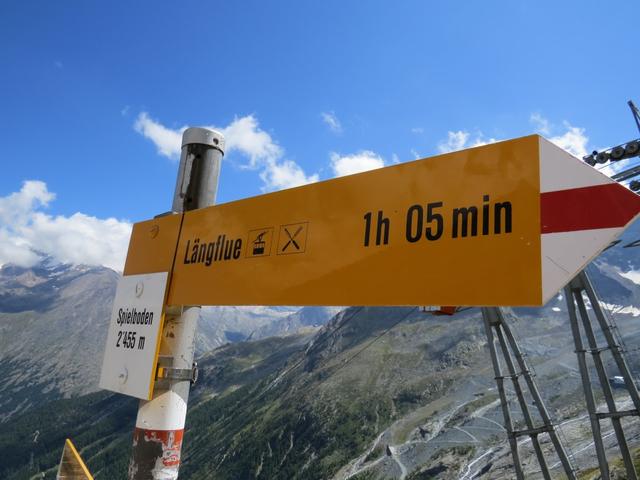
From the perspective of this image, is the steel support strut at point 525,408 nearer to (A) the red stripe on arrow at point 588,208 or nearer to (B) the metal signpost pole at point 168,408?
(B) the metal signpost pole at point 168,408

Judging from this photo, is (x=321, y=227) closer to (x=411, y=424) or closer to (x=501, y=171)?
(x=501, y=171)

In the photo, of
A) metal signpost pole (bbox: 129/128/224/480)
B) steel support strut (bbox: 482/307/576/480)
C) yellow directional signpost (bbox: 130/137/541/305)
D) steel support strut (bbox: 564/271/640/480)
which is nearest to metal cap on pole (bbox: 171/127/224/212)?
yellow directional signpost (bbox: 130/137/541/305)

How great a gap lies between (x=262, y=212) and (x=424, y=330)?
199121 mm

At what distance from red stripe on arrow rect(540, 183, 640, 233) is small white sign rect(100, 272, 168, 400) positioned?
3.05 meters

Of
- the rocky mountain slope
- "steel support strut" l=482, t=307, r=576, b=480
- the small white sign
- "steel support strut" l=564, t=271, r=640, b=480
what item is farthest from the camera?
the rocky mountain slope

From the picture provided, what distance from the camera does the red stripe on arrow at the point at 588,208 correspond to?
6.87ft

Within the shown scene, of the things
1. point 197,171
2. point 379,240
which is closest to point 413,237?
point 379,240

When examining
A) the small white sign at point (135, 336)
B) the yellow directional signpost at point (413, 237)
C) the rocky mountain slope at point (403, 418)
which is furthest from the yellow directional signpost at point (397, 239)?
the rocky mountain slope at point (403, 418)

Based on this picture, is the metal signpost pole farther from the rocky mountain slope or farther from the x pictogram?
the rocky mountain slope

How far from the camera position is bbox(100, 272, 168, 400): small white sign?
3.81 metres

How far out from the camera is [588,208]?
2164mm

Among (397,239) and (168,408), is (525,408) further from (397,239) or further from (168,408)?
(397,239)

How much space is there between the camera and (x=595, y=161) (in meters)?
19.5

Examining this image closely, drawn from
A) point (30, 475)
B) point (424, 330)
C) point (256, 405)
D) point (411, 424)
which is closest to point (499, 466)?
point (411, 424)
